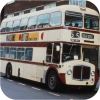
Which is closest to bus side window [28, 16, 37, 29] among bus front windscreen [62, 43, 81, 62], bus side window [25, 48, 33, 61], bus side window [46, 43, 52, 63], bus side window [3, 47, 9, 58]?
bus side window [25, 48, 33, 61]

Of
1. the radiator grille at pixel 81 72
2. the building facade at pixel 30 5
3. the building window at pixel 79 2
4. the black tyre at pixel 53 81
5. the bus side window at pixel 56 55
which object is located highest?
the building facade at pixel 30 5

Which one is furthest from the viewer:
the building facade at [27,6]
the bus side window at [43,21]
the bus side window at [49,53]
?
the building facade at [27,6]

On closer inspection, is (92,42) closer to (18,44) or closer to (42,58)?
(42,58)

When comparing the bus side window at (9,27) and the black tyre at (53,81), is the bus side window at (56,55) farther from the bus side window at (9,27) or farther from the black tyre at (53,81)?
the bus side window at (9,27)

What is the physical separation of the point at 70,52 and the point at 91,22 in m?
2.06

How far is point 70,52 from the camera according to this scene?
37.8ft

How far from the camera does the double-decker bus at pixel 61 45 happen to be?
11344mm

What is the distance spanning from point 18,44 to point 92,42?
5.15 meters

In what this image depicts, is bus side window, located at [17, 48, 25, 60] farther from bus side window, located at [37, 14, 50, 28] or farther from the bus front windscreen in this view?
the bus front windscreen

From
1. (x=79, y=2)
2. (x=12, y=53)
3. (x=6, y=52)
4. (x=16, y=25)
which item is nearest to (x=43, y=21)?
(x=16, y=25)

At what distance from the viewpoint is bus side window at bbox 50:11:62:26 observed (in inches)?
466

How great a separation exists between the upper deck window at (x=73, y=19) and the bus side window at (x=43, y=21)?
1.36m

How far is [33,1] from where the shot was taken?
30812 millimetres

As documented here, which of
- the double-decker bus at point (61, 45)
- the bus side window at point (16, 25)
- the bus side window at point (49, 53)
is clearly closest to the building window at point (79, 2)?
the bus side window at point (16, 25)
